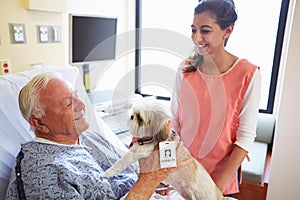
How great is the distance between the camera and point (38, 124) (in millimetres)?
990

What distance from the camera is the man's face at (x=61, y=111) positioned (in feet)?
3.18

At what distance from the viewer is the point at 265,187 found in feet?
5.94

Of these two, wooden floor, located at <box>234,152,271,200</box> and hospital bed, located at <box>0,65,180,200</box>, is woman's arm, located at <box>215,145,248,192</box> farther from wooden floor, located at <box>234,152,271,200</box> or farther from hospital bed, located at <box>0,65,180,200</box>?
wooden floor, located at <box>234,152,271,200</box>

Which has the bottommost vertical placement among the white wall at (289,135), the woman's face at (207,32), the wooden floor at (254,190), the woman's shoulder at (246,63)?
the wooden floor at (254,190)

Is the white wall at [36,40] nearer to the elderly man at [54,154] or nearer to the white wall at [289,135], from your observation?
the elderly man at [54,154]

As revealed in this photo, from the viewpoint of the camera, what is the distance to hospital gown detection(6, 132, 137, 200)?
87 cm

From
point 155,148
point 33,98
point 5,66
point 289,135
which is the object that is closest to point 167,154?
point 155,148

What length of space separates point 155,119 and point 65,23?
1.63m

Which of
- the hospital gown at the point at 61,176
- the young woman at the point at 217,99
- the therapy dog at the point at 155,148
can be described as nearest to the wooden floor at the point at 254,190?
the young woman at the point at 217,99

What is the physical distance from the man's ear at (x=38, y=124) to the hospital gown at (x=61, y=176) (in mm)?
52

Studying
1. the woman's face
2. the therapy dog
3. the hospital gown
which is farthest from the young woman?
the hospital gown

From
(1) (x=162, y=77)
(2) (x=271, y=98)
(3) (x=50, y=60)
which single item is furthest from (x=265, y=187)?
(3) (x=50, y=60)

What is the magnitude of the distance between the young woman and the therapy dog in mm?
113

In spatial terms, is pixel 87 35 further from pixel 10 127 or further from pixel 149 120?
pixel 149 120
